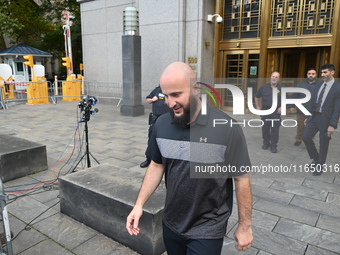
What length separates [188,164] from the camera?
72.7 inches

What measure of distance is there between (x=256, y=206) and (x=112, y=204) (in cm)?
203

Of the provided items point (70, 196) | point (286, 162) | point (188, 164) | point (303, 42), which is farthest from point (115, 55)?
point (188, 164)

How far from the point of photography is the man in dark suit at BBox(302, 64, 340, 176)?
4941 mm

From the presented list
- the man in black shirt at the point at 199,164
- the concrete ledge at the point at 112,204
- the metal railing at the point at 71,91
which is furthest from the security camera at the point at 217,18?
the man in black shirt at the point at 199,164

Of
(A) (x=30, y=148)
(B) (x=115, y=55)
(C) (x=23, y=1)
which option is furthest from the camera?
(C) (x=23, y=1)

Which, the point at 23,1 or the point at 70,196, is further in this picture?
the point at 23,1

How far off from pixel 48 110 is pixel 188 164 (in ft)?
40.4

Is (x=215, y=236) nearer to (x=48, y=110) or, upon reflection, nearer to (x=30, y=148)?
(x=30, y=148)

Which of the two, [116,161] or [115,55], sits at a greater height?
[115,55]

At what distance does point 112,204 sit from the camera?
315 cm

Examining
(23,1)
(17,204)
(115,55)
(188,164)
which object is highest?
(23,1)

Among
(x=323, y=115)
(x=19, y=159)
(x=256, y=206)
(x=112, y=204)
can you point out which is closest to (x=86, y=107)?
(x=19, y=159)

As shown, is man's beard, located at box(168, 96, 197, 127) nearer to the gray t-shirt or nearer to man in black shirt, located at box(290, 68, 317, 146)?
the gray t-shirt

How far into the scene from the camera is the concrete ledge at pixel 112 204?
291cm
